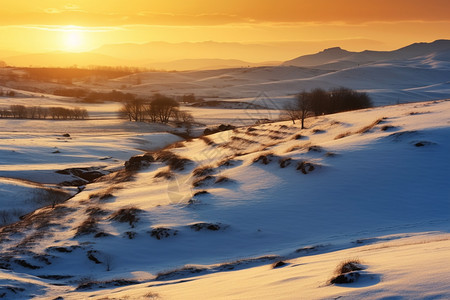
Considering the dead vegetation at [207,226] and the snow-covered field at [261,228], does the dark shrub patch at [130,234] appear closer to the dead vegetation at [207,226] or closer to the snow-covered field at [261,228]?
the snow-covered field at [261,228]

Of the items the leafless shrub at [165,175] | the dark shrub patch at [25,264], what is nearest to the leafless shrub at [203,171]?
the leafless shrub at [165,175]

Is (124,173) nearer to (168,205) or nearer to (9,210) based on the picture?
(9,210)

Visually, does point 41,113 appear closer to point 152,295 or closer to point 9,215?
point 9,215

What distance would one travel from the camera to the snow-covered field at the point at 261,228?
17.4m

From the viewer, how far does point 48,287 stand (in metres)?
22.4

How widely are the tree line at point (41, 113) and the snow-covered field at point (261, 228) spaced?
7878 centimetres

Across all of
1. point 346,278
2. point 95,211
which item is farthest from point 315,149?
point 346,278

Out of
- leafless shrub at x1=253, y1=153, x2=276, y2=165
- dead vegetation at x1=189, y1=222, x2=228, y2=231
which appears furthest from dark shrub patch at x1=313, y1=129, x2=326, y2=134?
dead vegetation at x1=189, y1=222, x2=228, y2=231

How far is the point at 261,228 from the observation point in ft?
95.4

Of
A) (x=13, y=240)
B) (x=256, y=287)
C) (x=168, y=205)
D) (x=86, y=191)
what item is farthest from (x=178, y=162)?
(x=256, y=287)

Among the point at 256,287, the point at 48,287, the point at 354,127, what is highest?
the point at 354,127

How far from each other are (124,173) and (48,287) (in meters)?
30.2

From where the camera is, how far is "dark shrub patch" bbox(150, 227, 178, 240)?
2864 centimetres

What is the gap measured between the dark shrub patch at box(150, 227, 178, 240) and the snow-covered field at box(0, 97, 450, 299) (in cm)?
9
